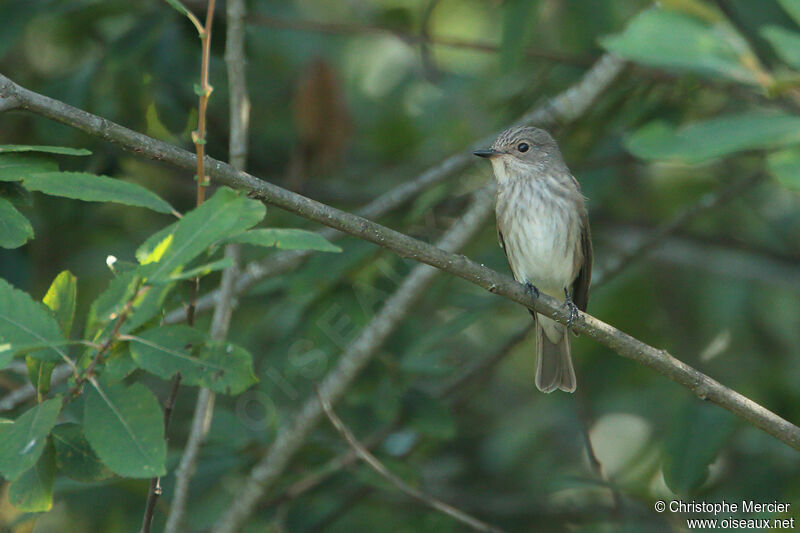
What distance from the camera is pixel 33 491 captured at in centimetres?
233

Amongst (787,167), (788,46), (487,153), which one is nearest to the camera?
(787,167)

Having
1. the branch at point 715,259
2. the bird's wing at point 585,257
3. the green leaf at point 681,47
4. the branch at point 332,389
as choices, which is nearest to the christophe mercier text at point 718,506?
the bird's wing at point 585,257

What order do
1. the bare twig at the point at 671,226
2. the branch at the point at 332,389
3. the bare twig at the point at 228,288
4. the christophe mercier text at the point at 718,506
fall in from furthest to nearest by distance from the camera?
the bare twig at the point at 671,226 < the christophe mercier text at the point at 718,506 < the branch at the point at 332,389 < the bare twig at the point at 228,288

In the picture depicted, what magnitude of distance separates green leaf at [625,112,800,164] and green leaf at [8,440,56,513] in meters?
1.61

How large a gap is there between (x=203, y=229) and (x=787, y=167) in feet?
3.74

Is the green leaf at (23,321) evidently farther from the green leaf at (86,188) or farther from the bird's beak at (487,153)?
the bird's beak at (487,153)

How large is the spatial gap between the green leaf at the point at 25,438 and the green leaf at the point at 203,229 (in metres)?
0.41

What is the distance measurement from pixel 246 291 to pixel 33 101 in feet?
6.65

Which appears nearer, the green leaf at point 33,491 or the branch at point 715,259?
the green leaf at point 33,491

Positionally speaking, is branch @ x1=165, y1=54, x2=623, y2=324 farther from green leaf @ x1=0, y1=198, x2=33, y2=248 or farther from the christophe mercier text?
green leaf @ x1=0, y1=198, x2=33, y2=248

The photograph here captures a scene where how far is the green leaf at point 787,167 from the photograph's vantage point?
173cm

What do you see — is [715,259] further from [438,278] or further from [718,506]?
[438,278]

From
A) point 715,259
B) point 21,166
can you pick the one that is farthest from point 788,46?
point 715,259

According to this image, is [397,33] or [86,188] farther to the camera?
[397,33]
